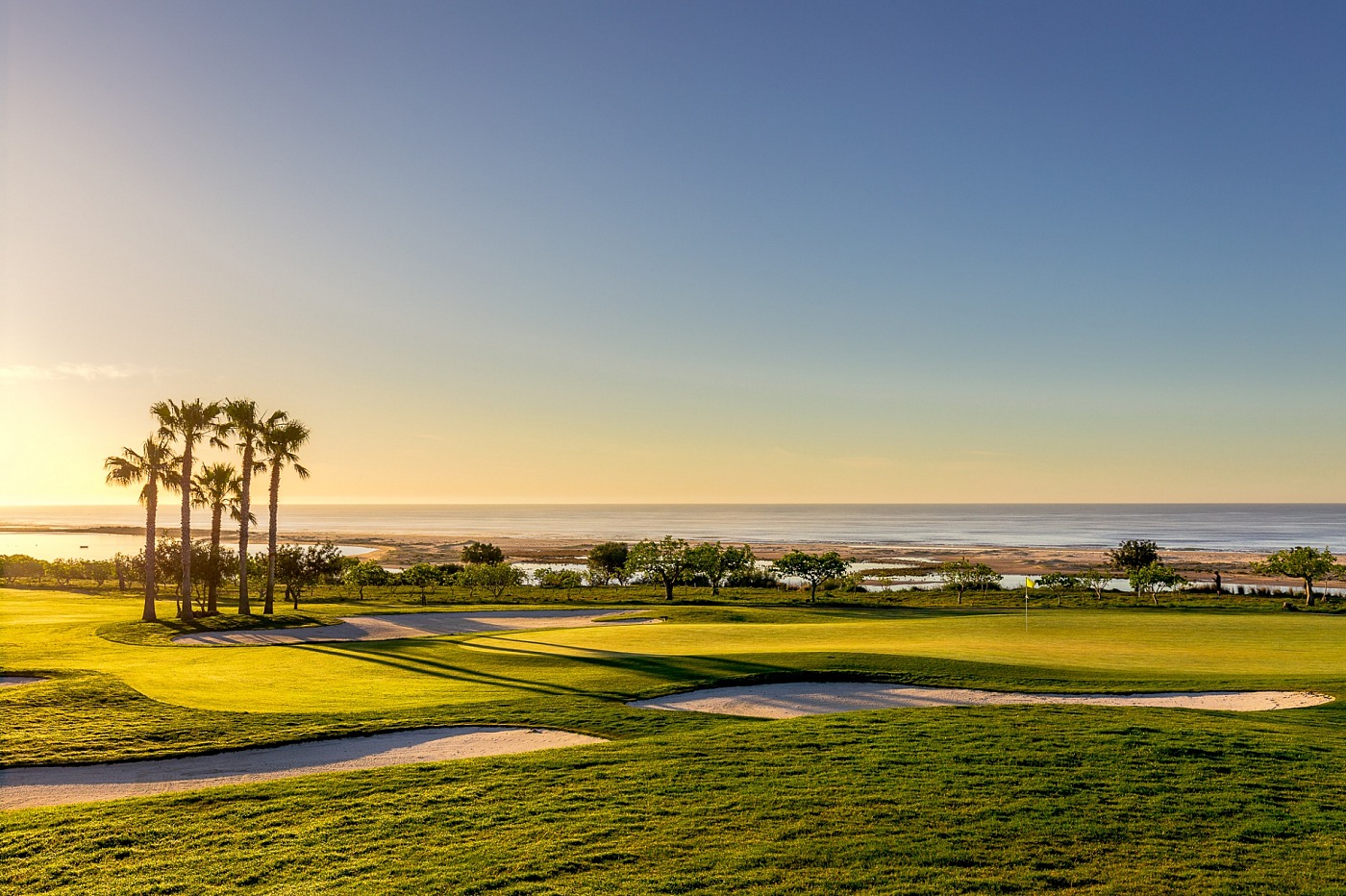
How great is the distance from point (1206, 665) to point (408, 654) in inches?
871

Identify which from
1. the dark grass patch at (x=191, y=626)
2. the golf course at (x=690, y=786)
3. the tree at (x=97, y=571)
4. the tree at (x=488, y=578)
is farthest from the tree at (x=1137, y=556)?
the tree at (x=97, y=571)

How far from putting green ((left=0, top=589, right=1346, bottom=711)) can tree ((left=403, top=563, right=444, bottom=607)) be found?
911 inches

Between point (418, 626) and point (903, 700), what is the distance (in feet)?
78.7

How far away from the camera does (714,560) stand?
5772cm

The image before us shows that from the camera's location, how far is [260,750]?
13.0 m

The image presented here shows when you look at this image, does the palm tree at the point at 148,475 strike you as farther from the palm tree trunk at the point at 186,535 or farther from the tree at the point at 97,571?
the tree at the point at 97,571

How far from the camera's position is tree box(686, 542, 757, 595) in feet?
188

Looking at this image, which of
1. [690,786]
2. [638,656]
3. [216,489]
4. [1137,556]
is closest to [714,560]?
[216,489]

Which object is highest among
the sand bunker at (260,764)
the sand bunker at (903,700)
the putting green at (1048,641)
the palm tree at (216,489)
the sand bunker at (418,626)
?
the palm tree at (216,489)

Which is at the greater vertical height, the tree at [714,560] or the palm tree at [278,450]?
the palm tree at [278,450]

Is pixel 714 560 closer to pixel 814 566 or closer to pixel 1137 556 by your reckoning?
pixel 814 566

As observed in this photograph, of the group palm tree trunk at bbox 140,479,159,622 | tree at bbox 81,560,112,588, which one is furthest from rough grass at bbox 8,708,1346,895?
tree at bbox 81,560,112,588

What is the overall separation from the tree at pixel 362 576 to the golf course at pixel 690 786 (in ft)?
112

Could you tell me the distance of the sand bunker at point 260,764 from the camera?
36.7 ft
